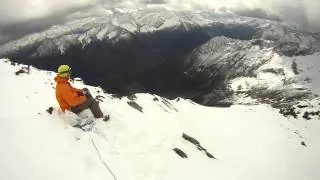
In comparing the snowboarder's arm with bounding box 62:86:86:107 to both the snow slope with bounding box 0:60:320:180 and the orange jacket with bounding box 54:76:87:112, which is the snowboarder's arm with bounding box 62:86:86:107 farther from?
the snow slope with bounding box 0:60:320:180

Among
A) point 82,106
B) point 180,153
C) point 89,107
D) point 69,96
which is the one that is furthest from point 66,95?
point 180,153

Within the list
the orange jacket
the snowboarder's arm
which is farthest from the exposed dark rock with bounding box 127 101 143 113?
the snowboarder's arm

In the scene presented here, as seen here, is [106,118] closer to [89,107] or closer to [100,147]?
[89,107]

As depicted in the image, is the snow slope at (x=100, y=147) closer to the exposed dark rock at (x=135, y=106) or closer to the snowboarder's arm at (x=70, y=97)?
the exposed dark rock at (x=135, y=106)

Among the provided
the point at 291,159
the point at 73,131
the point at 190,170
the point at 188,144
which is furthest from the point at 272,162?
the point at 73,131

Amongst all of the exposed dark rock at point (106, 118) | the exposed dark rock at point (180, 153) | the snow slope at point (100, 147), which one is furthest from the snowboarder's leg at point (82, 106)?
the exposed dark rock at point (180, 153)

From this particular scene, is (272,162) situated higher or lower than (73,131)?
lower

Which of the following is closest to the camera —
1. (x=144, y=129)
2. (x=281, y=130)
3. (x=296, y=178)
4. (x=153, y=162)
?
(x=153, y=162)

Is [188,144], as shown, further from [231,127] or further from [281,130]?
[281,130]
